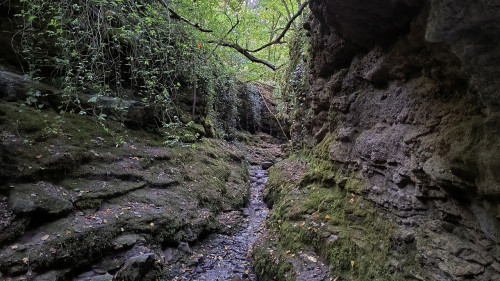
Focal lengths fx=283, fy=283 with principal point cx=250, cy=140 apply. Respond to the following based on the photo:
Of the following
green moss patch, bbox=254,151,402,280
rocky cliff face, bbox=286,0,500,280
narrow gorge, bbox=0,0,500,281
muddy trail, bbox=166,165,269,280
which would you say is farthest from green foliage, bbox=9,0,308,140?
rocky cliff face, bbox=286,0,500,280

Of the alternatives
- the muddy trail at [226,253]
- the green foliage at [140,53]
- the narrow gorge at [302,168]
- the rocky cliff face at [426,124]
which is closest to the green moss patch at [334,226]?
the narrow gorge at [302,168]

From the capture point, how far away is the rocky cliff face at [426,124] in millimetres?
2307

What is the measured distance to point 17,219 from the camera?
4.17m

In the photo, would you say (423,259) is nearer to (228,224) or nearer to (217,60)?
(228,224)

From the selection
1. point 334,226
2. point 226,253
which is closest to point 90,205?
point 226,253

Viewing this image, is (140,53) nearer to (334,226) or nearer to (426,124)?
(334,226)

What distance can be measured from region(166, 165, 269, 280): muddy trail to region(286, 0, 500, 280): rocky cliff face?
2.51 m

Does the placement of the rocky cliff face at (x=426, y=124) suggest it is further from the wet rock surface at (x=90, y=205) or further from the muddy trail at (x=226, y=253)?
the wet rock surface at (x=90, y=205)

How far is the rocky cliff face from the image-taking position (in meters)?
2.31

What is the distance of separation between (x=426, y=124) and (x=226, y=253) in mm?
4501

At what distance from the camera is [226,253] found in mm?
6035

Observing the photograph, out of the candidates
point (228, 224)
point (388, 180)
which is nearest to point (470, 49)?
point (388, 180)

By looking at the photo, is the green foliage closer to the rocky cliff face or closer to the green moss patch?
the green moss patch

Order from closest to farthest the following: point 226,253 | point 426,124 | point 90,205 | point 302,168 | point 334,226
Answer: point 426,124 < point 334,226 < point 90,205 < point 226,253 < point 302,168
